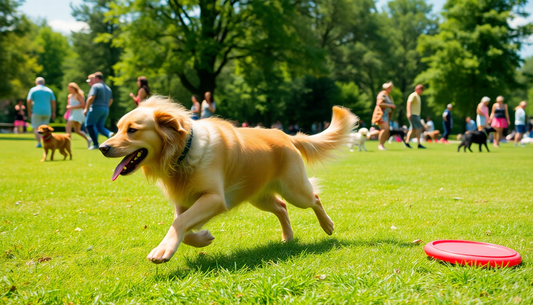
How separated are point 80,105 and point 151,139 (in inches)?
511

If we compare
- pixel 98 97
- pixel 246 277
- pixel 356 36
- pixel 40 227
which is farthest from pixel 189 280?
pixel 356 36

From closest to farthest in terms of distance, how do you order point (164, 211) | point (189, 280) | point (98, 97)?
point (189, 280) → point (164, 211) → point (98, 97)

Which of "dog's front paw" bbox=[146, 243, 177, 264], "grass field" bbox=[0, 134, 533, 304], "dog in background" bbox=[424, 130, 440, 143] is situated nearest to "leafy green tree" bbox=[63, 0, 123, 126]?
"dog in background" bbox=[424, 130, 440, 143]

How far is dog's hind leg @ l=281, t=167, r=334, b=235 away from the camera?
157 inches

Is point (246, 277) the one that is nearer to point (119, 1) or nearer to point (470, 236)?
point (470, 236)

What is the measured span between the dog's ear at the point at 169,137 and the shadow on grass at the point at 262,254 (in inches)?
31.1

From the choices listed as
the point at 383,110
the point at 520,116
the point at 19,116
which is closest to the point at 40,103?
the point at 383,110

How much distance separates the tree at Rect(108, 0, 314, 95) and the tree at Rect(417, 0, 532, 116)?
18561 mm

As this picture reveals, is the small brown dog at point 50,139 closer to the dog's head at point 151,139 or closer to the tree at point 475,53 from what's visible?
the dog's head at point 151,139

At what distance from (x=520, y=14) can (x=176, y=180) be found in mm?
47996

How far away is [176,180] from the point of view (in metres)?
3.37

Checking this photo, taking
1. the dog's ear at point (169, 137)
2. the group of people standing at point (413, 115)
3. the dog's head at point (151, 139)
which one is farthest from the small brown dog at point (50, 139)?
the group of people standing at point (413, 115)

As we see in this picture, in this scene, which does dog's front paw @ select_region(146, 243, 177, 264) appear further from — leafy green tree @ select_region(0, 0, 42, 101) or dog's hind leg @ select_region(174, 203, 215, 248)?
leafy green tree @ select_region(0, 0, 42, 101)

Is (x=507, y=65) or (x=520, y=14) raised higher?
(x=520, y=14)
